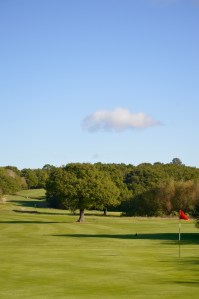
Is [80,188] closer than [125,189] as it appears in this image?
Yes

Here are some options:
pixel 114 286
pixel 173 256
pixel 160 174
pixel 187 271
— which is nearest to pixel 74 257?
pixel 173 256

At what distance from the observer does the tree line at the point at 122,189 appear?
274ft

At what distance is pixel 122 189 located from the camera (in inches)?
5600

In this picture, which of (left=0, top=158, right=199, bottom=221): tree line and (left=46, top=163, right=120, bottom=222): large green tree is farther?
(left=0, top=158, right=199, bottom=221): tree line

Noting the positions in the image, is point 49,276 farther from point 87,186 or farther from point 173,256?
point 87,186

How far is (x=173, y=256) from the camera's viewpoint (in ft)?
104

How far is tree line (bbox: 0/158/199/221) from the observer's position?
8362 cm

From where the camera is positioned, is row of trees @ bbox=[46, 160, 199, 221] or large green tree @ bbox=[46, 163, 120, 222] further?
row of trees @ bbox=[46, 160, 199, 221]

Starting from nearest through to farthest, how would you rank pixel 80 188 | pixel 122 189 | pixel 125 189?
pixel 80 188, pixel 122 189, pixel 125 189

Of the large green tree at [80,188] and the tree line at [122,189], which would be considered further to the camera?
the tree line at [122,189]

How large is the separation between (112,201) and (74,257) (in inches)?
2221

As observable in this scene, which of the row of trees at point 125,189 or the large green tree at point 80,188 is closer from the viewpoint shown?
the large green tree at point 80,188

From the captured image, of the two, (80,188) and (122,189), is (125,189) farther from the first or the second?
(80,188)

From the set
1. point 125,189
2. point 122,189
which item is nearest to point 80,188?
point 122,189
